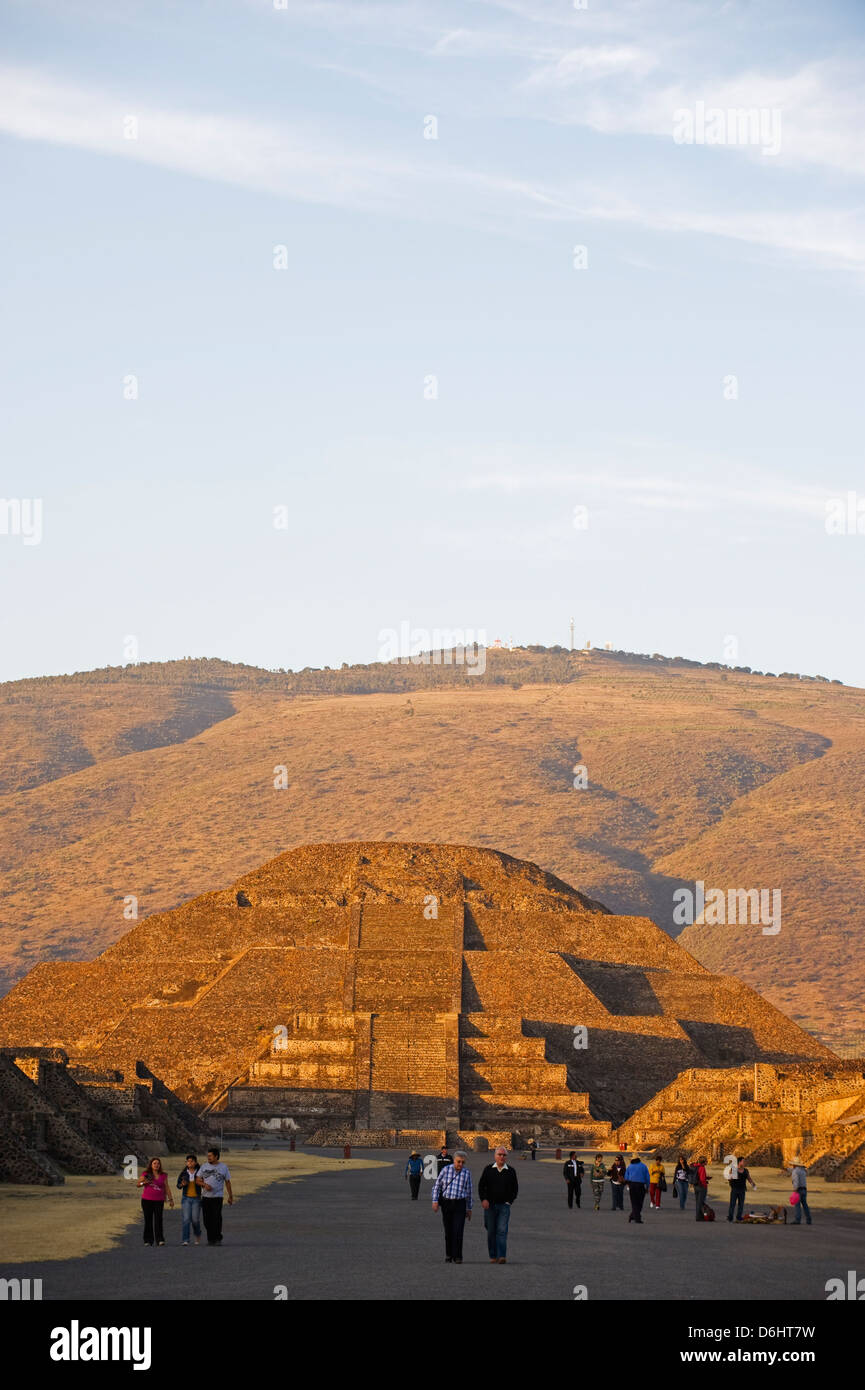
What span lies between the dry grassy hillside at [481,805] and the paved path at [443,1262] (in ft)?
282

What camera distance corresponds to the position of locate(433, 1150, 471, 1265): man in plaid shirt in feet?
67.4

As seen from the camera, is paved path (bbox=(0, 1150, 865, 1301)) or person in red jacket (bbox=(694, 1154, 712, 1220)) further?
person in red jacket (bbox=(694, 1154, 712, 1220))

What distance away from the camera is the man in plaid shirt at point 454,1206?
20.5 meters

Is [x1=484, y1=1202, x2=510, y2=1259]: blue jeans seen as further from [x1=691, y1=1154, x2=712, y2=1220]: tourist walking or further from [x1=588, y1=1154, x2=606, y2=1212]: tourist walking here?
[x1=588, y1=1154, x2=606, y2=1212]: tourist walking

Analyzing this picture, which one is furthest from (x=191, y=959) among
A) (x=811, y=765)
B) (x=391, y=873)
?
(x=811, y=765)

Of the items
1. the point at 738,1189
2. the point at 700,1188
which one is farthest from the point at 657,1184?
the point at 700,1188

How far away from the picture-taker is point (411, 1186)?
32906mm

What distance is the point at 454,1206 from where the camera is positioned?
20.6m

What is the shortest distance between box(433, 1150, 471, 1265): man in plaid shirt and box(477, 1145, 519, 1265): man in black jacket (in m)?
0.27

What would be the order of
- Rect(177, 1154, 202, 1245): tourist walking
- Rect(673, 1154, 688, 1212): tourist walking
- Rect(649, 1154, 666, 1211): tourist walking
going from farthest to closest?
Rect(649, 1154, 666, 1211): tourist walking, Rect(673, 1154, 688, 1212): tourist walking, Rect(177, 1154, 202, 1245): tourist walking

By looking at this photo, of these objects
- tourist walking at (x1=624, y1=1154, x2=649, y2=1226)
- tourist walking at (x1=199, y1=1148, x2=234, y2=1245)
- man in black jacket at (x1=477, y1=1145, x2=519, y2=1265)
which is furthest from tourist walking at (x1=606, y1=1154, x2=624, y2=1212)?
man in black jacket at (x1=477, y1=1145, x2=519, y2=1265)

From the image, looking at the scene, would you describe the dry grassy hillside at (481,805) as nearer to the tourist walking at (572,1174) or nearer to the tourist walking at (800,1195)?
the tourist walking at (572,1174)
